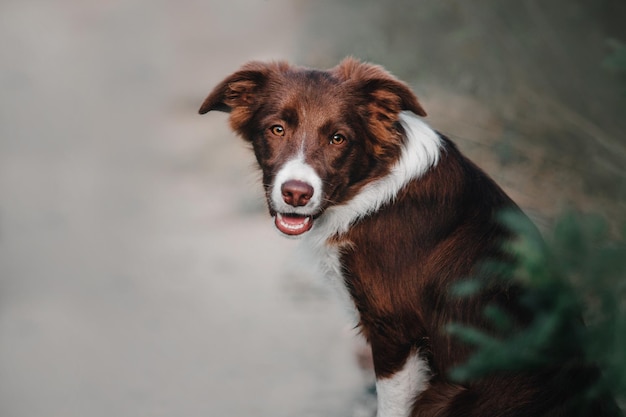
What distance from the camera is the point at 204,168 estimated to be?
792 centimetres

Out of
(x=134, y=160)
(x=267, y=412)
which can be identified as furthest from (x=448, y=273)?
(x=134, y=160)

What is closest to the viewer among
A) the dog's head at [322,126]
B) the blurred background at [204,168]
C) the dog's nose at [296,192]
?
the dog's nose at [296,192]

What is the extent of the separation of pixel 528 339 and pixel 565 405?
1017mm

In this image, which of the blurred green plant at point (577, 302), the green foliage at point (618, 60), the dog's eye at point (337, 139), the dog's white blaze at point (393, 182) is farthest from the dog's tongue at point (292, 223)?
the green foliage at point (618, 60)

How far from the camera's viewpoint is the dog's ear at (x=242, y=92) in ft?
11.8

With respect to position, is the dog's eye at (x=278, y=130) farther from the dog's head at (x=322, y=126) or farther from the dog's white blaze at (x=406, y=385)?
the dog's white blaze at (x=406, y=385)

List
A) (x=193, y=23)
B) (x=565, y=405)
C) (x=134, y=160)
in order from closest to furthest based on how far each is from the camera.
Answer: (x=565, y=405) → (x=134, y=160) → (x=193, y=23)

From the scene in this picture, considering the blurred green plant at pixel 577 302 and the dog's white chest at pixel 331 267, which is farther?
the dog's white chest at pixel 331 267

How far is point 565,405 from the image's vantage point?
9.84ft

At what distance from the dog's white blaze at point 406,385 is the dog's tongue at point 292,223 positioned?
65 centimetres

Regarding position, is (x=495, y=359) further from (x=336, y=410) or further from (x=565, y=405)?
(x=336, y=410)

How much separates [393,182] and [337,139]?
0.28 metres

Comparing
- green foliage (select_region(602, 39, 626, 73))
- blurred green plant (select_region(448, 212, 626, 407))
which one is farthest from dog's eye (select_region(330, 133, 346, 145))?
green foliage (select_region(602, 39, 626, 73))

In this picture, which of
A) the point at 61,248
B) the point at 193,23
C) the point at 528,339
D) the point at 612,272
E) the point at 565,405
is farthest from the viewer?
the point at 193,23
